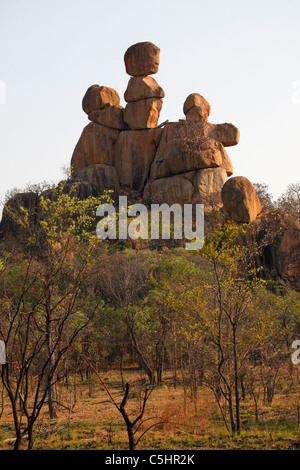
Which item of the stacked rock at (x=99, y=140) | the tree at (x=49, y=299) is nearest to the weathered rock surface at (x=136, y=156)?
the stacked rock at (x=99, y=140)

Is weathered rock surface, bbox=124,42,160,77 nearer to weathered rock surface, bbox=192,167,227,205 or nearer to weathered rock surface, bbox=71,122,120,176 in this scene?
weathered rock surface, bbox=71,122,120,176

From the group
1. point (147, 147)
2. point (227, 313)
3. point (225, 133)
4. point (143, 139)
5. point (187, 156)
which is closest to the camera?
point (227, 313)

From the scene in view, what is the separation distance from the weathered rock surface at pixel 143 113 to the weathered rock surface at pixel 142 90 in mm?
385

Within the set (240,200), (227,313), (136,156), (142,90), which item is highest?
(142,90)

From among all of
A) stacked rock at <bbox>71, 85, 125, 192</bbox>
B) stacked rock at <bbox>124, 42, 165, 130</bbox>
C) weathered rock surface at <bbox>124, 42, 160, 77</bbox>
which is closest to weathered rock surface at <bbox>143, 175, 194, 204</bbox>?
stacked rock at <bbox>71, 85, 125, 192</bbox>

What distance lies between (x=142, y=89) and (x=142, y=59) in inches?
109

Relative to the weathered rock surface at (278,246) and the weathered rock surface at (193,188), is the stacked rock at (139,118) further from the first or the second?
the weathered rock surface at (278,246)

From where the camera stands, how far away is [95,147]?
41.9 meters

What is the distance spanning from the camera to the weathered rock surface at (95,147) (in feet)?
137

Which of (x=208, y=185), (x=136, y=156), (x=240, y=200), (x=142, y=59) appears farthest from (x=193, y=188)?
(x=142, y=59)

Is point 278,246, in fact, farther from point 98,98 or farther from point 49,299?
point 98,98

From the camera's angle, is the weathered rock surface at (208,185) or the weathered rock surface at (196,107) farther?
the weathered rock surface at (196,107)
